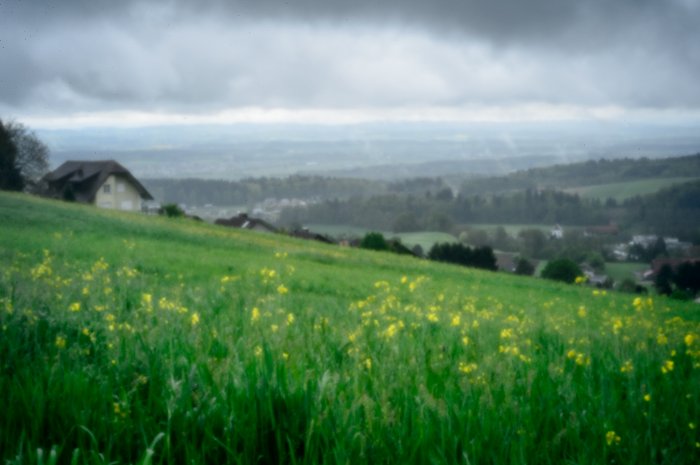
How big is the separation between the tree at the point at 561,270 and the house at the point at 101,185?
21045mm

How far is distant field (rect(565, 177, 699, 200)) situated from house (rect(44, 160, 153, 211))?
26.9 metres

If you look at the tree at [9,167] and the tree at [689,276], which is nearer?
the tree at [689,276]

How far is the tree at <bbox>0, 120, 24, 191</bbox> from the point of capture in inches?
765

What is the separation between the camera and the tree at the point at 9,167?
63.7ft

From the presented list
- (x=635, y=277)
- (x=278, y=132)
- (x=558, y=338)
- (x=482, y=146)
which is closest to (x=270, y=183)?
(x=278, y=132)

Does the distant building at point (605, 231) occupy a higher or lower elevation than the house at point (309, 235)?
higher

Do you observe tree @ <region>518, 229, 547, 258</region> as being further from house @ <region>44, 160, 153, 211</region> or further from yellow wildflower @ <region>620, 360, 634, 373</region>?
yellow wildflower @ <region>620, 360, 634, 373</region>

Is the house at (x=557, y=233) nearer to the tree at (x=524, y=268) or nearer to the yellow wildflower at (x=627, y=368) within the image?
the tree at (x=524, y=268)

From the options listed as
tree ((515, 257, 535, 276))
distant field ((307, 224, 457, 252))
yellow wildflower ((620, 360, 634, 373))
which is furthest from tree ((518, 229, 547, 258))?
yellow wildflower ((620, 360, 634, 373))

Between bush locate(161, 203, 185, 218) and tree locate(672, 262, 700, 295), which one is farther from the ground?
bush locate(161, 203, 185, 218)

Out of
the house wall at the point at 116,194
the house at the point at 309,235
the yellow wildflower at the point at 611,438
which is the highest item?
the house wall at the point at 116,194

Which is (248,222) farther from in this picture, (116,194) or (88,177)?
(88,177)

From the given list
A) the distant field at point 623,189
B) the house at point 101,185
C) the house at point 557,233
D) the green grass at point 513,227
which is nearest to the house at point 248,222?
the house at point 101,185

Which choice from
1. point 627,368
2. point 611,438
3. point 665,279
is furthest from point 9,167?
point 611,438
